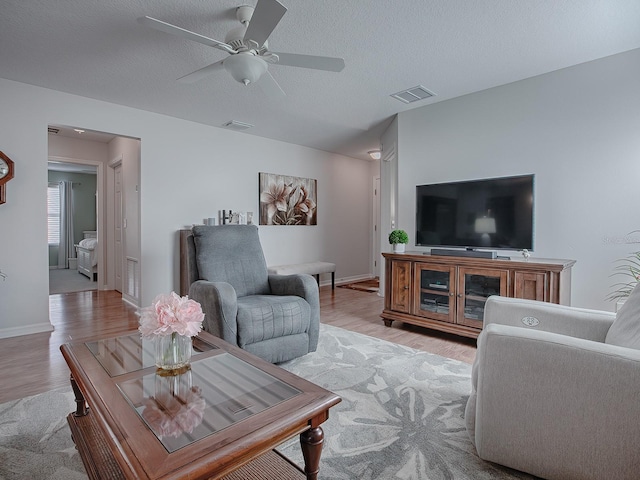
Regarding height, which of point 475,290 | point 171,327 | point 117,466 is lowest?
point 117,466

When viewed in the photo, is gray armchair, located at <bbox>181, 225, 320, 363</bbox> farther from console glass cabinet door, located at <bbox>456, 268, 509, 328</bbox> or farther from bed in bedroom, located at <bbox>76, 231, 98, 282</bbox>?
bed in bedroom, located at <bbox>76, 231, 98, 282</bbox>

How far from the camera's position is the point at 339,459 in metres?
1.50

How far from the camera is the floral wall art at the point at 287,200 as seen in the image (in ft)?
17.3

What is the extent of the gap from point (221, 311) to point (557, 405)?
180 cm

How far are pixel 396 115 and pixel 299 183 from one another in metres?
2.05

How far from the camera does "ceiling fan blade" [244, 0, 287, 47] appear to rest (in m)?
1.65

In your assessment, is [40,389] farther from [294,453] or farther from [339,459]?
[339,459]

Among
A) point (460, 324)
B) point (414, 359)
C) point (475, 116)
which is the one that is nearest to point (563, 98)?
point (475, 116)

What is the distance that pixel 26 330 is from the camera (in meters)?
3.35

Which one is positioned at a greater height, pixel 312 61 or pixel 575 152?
pixel 312 61

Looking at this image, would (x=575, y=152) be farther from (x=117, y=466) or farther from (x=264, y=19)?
(x=117, y=466)

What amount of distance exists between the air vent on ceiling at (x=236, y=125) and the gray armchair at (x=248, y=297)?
2042 mm

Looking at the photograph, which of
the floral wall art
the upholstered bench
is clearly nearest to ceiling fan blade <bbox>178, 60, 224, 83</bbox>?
the floral wall art

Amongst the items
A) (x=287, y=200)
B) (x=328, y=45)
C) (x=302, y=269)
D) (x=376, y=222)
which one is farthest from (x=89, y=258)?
(x=328, y=45)
